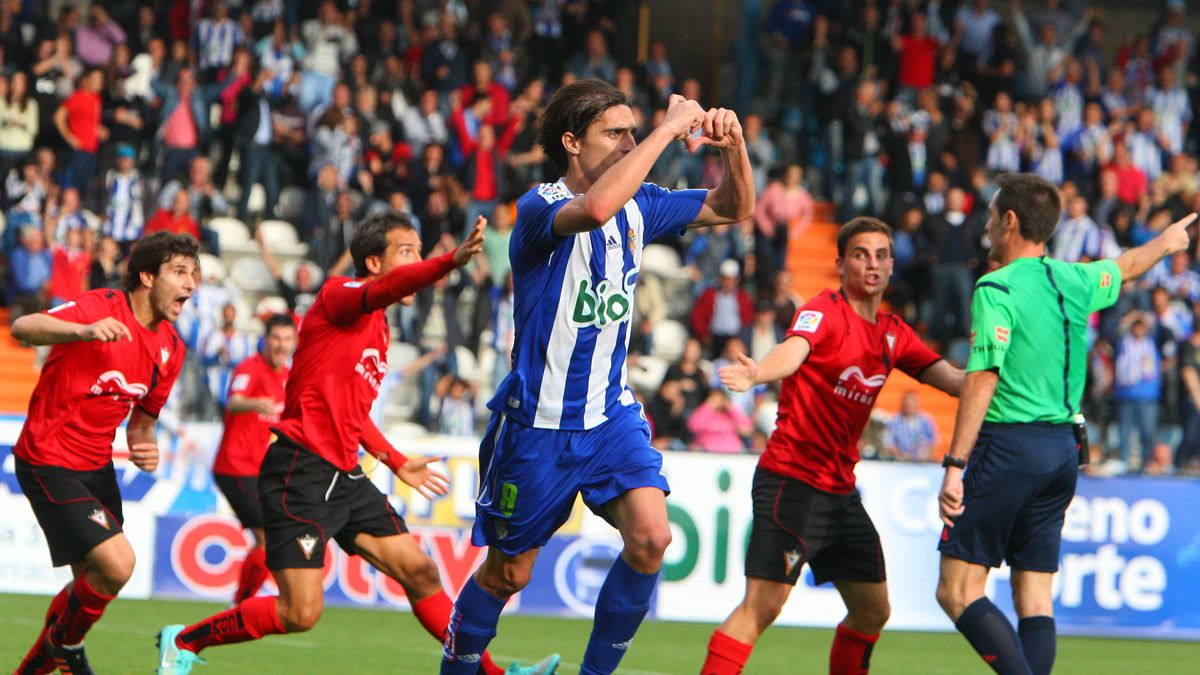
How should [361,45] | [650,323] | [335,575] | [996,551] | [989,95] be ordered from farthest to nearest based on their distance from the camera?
[989,95] < [361,45] < [650,323] < [335,575] < [996,551]

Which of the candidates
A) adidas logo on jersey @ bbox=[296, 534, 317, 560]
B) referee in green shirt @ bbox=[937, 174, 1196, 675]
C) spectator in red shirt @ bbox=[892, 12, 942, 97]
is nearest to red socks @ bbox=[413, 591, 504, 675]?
adidas logo on jersey @ bbox=[296, 534, 317, 560]

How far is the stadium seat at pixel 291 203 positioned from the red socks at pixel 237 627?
42.5 ft

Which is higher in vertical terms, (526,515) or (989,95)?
(989,95)

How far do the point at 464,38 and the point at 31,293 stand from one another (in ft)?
22.6

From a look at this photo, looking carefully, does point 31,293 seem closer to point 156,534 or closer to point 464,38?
point 156,534

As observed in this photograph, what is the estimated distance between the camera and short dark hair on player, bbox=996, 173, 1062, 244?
23.4 feet

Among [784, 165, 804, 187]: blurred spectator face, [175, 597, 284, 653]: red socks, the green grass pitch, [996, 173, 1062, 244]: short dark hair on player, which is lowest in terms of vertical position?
the green grass pitch

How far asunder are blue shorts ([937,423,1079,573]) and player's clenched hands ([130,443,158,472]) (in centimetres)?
371

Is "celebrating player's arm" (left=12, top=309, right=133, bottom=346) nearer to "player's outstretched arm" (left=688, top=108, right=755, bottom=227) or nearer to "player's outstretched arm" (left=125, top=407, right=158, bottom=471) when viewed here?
"player's outstretched arm" (left=125, top=407, right=158, bottom=471)

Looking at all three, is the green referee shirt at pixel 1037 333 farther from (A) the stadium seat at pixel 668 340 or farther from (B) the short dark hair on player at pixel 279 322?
(A) the stadium seat at pixel 668 340

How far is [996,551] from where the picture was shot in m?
7.08

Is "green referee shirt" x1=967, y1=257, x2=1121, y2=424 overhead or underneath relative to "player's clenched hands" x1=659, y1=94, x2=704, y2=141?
underneath

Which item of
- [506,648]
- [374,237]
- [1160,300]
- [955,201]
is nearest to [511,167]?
[955,201]

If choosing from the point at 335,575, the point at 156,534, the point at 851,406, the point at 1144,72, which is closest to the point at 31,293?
the point at 156,534
